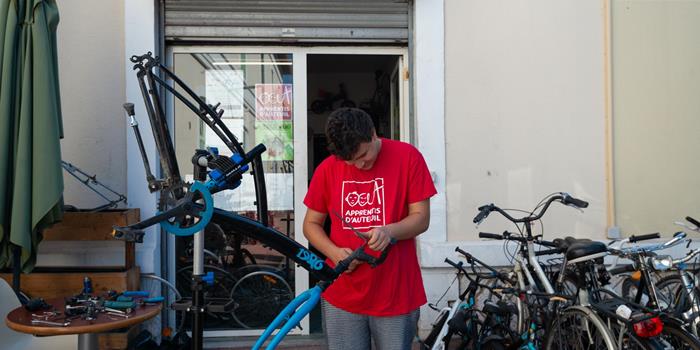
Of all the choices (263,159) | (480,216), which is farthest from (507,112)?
(263,159)

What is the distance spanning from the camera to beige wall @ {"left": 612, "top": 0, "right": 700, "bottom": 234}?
468 cm

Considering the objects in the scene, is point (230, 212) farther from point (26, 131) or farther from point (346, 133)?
point (26, 131)

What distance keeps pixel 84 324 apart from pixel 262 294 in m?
2.33

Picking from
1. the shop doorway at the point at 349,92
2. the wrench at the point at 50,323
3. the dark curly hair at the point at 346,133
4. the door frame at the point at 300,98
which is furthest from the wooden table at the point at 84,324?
the shop doorway at the point at 349,92

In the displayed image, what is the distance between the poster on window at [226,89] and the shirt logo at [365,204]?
2707 mm

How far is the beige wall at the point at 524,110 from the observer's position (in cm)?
458

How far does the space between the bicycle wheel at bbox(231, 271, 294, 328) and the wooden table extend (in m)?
1.93

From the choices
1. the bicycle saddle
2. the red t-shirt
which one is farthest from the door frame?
the red t-shirt

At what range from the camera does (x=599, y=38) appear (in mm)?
4652

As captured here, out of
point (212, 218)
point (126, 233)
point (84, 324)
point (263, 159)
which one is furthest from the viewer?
point (263, 159)

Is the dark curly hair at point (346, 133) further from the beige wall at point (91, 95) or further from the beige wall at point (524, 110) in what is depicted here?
the beige wall at point (91, 95)

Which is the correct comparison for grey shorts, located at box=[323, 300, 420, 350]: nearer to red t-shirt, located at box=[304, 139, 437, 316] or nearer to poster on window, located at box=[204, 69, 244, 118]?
red t-shirt, located at box=[304, 139, 437, 316]

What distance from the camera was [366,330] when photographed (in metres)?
2.41

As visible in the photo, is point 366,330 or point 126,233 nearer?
point 126,233
